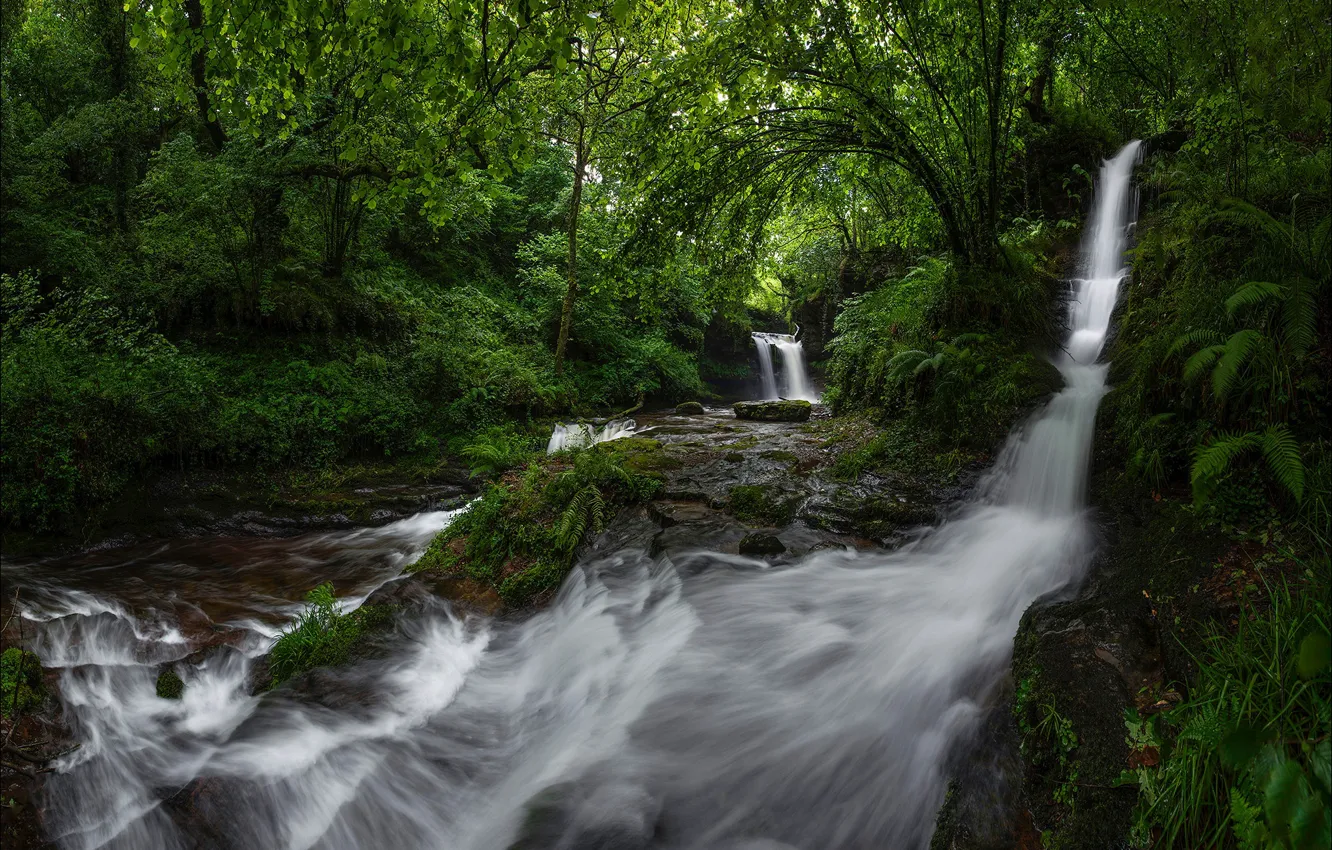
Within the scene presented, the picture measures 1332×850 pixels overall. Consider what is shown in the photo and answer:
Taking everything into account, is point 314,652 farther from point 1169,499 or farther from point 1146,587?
point 1169,499

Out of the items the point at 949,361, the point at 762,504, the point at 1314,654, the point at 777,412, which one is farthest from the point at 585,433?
the point at 1314,654

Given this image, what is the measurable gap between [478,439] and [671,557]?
5.88 metres

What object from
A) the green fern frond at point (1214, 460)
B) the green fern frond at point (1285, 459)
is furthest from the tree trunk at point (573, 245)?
the green fern frond at point (1285, 459)

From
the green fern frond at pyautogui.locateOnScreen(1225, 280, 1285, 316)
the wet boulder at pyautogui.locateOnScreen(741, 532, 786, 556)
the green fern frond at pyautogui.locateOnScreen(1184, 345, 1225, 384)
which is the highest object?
the green fern frond at pyautogui.locateOnScreen(1225, 280, 1285, 316)

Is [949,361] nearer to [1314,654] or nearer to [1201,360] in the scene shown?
[1201,360]

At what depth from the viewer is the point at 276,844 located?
2.91 metres

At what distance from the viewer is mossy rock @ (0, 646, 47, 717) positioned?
312cm

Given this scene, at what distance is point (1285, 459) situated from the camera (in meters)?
2.89

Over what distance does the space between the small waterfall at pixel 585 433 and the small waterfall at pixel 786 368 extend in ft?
32.0

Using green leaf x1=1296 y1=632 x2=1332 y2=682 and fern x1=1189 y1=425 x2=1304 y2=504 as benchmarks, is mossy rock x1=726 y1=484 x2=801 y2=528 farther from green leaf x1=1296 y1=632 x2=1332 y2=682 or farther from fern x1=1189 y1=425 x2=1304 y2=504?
green leaf x1=1296 y1=632 x2=1332 y2=682

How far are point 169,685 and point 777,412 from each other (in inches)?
347

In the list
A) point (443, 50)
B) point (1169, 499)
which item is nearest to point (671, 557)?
point (1169, 499)

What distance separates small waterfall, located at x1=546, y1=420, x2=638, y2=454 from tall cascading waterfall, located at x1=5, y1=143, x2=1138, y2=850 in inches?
192

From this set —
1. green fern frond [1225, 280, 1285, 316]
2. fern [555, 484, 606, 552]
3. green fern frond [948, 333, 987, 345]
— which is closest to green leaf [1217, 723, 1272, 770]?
green fern frond [1225, 280, 1285, 316]
